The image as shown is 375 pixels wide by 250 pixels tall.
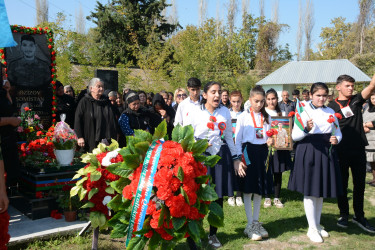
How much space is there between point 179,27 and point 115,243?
37168 mm

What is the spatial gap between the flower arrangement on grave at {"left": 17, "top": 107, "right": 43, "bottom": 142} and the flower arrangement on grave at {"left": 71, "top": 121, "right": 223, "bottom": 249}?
3970 millimetres

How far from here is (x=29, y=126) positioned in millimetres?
6355

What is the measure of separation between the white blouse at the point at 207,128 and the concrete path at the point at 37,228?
2155 mm

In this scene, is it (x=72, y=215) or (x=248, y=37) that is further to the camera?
(x=248, y=37)

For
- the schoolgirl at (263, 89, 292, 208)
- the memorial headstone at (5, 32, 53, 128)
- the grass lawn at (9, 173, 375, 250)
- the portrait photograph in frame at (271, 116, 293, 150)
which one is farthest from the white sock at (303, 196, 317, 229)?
the memorial headstone at (5, 32, 53, 128)

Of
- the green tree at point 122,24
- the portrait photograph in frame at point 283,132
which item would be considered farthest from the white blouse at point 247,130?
the green tree at point 122,24

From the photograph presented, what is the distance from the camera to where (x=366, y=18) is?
41.0 meters

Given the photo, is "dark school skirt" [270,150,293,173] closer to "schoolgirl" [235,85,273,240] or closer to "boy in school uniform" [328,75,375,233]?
"boy in school uniform" [328,75,375,233]

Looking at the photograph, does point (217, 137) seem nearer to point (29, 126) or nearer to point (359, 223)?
point (359, 223)

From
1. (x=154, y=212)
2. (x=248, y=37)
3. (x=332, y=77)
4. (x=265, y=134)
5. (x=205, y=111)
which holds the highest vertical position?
(x=248, y=37)

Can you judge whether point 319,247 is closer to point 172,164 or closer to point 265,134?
point 265,134

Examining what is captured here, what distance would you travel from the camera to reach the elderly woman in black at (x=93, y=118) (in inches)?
233

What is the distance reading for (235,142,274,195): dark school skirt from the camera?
4965 mm

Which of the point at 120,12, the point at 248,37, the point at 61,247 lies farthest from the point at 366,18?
the point at 61,247
